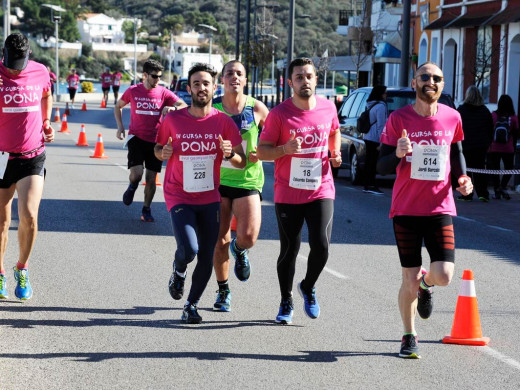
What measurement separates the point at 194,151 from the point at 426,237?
69.8 inches

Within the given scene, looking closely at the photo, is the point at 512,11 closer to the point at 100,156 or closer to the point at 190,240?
the point at 100,156

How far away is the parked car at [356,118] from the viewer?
19938mm

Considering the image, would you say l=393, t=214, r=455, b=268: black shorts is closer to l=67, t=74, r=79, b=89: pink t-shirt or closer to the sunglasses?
the sunglasses

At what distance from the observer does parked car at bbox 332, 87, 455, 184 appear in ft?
65.4

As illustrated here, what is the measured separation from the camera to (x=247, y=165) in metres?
8.32

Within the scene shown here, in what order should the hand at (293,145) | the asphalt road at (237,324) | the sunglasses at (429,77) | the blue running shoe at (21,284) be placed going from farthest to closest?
the blue running shoe at (21,284), the hand at (293,145), the sunglasses at (429,77), the asphalt road at (237,324)

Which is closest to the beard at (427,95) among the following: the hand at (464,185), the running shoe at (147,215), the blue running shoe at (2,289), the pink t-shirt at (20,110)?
the hand at (464,185)

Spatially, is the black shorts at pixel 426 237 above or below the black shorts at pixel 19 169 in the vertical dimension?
below

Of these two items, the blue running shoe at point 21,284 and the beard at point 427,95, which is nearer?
the beard at point 427,95

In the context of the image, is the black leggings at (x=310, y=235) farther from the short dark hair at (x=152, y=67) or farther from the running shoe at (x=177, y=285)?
the short dark hair at (x=152, y=67)

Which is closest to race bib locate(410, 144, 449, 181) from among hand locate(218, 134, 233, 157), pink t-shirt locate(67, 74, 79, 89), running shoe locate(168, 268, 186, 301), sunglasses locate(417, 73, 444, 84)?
sunglasses locate(417, 73, 444, 84)

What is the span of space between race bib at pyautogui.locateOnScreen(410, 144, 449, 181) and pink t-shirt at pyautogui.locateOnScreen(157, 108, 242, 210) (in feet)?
4.77

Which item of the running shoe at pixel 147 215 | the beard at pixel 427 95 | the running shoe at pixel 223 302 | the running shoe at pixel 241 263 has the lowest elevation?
the running shoe at pixel 147 215

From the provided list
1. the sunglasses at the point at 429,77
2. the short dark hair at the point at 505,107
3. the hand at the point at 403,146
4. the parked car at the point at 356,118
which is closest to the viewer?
the hand at the point at 403,146
